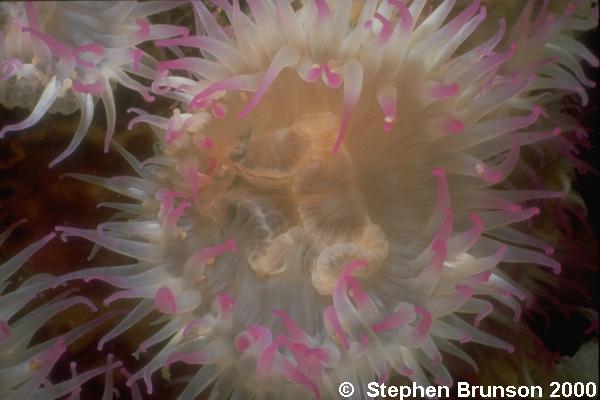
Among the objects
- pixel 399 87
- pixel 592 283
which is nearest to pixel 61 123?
pixel 399 87

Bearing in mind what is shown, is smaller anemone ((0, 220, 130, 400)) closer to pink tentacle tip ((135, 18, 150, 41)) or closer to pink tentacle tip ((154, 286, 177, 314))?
pink tentacle tip ((154, 286, 177, 314))

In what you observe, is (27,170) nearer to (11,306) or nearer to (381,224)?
(11,306)

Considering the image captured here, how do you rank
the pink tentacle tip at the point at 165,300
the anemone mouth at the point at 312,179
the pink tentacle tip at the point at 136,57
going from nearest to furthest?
the pink tentacle tip at the point at 165,300 → the pink tentacle tip at the point at 136,57 → the anemone mouth at the point at 312,179

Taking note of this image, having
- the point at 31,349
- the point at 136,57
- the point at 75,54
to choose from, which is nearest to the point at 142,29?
the point at 136,57

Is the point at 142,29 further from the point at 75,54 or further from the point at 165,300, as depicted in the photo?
the point at 165,300

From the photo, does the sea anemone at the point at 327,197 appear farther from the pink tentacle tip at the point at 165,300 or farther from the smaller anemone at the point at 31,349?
the smaller anemone at the point at 31,349

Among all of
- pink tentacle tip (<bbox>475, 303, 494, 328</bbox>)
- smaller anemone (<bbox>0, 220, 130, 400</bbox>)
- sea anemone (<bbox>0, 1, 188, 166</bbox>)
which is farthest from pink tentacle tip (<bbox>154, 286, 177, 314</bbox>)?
pink tentacle tip (<bbox>475, 303, 494, 328</bbox>)

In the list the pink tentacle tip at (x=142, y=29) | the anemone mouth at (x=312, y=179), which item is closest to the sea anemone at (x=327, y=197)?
the anemone mouth at (x=312, y=179)
